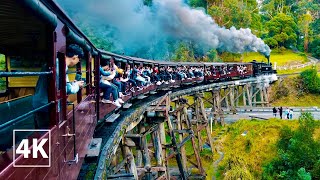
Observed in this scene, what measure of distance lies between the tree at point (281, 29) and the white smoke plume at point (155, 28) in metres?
14.2

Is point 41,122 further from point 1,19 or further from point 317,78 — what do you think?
point 317,78

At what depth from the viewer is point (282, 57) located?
45188 mm

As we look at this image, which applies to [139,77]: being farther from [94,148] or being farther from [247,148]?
[247,148]

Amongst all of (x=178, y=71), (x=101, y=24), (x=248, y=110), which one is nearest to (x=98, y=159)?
(x=178, y=71)

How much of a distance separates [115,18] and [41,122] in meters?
29.6

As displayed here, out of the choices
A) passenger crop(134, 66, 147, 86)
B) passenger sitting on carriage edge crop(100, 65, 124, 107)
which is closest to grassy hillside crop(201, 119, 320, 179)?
passenger crop(134, 66, 147, 86)

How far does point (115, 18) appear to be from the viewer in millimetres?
31719

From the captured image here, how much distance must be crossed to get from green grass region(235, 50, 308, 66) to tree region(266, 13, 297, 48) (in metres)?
1.63

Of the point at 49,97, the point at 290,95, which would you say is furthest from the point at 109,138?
the point at 290,95

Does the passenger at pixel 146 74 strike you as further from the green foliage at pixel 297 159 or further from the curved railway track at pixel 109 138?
the green foliage at pixel 297 159

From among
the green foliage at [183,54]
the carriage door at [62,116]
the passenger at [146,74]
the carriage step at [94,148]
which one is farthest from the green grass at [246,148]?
the green foliage at [183,54]

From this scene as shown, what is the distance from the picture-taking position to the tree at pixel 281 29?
45.4 metres

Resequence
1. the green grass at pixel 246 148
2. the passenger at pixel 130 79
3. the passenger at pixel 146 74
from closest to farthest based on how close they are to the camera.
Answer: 1. the passenger at pixel 130 79
2. the passenger at pixel 146 74
3. the green grass at pixel 246 148

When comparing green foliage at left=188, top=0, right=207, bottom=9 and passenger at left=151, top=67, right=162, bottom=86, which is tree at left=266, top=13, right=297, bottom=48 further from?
passenger at left=151, top=67, right=162, bottom=86
